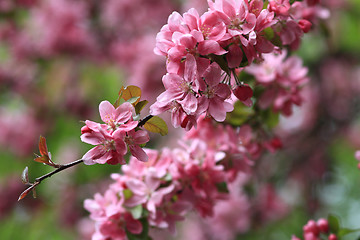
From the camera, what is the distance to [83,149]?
87.3 inches

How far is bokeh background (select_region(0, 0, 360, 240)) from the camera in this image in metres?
2.22

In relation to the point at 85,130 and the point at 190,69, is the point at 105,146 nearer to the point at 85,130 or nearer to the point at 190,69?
the point at 85,130

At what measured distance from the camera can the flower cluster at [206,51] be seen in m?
0.73

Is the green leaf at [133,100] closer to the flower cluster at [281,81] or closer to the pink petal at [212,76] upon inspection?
the pink petal at [212,76]

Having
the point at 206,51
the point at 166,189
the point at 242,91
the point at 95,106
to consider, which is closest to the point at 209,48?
the point at 206,51

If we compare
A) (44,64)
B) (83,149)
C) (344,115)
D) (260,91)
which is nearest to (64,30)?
(44,64)

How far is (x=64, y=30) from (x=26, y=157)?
690mm

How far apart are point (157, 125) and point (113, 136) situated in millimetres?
111

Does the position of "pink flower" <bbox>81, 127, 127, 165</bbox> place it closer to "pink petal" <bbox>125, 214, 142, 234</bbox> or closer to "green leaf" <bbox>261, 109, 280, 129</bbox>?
"pink petal" <bbox>125, 214, 142, 234</bbox>

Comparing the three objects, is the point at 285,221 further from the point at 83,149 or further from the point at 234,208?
the point at 83,149

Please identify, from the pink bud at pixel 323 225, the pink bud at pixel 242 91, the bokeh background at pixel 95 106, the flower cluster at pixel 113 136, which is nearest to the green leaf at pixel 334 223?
the pink bud at pixel 323 225

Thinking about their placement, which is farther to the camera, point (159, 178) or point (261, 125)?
point (261, 125)

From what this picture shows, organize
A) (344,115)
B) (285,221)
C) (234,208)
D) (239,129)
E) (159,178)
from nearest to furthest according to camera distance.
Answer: (159,178) < (239,129) < (234,208) < (285,221) < (344,115)

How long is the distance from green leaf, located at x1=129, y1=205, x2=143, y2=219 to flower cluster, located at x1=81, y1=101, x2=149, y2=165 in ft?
0.79
